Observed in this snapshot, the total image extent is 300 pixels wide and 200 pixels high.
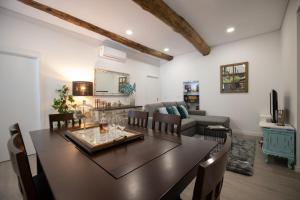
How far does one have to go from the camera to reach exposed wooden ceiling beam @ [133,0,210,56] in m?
2.32

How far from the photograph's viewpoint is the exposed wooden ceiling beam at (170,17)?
2.32 metres

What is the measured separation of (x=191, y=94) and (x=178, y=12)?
309 cm

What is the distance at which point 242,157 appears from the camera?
102 inches

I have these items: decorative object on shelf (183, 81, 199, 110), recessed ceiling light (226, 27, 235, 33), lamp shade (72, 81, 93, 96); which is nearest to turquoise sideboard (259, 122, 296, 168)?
recessed ceiling light (226, 27, 235, 33)

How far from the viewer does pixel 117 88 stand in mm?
4410

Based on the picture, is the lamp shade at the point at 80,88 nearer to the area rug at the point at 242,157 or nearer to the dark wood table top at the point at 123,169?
the dark wood table top at the point at 123,169

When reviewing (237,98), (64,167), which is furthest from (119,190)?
(237,98)

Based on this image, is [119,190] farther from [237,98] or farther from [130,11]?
[237,98]

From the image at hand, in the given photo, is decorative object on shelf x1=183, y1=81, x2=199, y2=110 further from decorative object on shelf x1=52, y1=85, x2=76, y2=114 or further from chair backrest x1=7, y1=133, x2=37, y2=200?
chair backrest x1=7, y1=133, x2=37, y2=200

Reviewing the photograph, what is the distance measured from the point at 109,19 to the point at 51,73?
1738mm

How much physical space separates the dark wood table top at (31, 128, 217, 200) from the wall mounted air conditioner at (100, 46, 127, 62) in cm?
305

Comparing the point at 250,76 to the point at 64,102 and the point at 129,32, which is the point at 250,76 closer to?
the point at 129,32

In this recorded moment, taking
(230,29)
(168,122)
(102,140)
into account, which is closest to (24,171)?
(102,140)

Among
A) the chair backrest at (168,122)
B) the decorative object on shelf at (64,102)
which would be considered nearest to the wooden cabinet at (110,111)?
the decorative object on shelf at (64,102)
